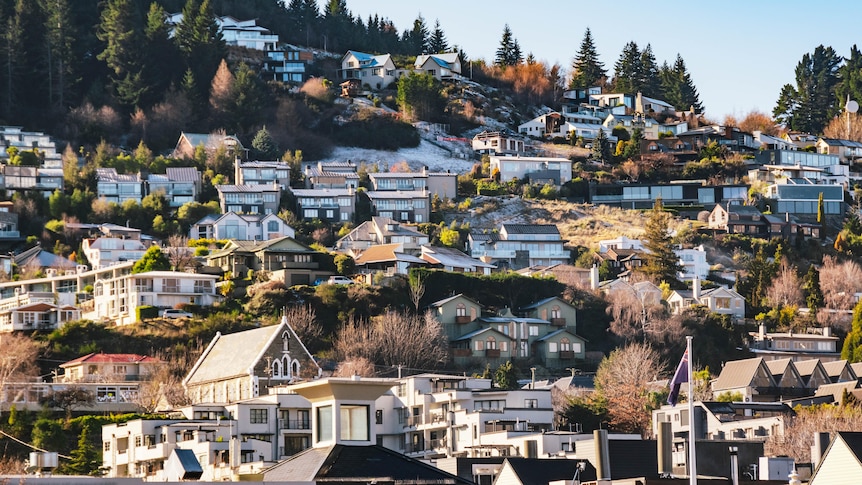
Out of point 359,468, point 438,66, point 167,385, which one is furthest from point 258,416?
point 438,66

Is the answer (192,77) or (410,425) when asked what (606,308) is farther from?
(192,77)

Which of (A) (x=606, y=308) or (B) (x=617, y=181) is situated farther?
(B) (x=617, y=181)

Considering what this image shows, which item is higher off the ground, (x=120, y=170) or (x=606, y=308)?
(x=120, y=170)

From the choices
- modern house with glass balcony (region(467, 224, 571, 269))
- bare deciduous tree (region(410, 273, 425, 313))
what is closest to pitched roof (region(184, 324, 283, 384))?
Result: bare deciduous tree (region(410, 273, 425, 313))

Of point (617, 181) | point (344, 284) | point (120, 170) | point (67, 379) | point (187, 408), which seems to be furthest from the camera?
point (617, 181)

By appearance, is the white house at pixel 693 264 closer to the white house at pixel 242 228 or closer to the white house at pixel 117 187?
the white house at pixel 242 228

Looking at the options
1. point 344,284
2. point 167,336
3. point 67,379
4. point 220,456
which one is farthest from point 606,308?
point 220,456

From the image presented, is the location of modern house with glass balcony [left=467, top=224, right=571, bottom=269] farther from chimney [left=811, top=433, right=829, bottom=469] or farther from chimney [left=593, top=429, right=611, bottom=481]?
chimney [left=593, top=429, right=611, bottom=481]
